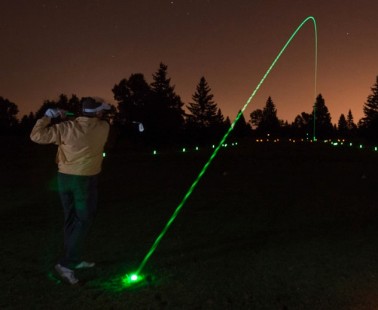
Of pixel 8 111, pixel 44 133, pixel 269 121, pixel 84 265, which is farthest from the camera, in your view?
pixel 269 121

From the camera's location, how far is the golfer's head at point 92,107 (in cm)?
583

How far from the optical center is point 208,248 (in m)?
7.46

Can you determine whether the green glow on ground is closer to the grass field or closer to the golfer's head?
the grass field

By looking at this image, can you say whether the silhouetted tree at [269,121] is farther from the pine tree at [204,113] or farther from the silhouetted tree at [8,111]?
the silhouetted tree at [8,111]

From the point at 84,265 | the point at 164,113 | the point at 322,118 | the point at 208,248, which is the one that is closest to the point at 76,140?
the point at 84,265

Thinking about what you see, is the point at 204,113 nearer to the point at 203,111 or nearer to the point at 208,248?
the point at 203,111

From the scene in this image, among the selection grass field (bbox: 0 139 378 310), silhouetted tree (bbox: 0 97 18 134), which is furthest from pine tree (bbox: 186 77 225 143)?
grass field (bbox: 0 139 378 310)

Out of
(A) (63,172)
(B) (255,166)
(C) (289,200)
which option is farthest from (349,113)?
(A) (63,172)

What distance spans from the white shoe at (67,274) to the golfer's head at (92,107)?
192cm

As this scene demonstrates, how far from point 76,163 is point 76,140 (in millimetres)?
280

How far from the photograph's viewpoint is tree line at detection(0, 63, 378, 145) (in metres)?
63.9

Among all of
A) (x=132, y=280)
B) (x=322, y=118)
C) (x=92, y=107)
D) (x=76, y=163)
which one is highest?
(x=322, y=118)

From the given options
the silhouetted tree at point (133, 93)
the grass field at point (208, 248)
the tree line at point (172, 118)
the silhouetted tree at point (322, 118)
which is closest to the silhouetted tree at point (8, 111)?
the tree line at point (172, 118)

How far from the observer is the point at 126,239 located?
806 cm
